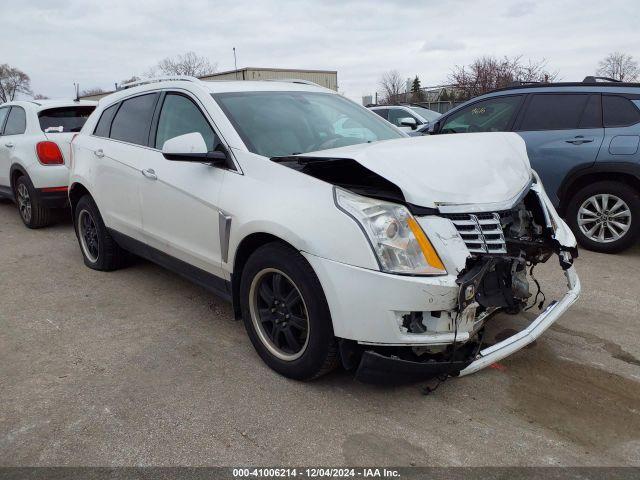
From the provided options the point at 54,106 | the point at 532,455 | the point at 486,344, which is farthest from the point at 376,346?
the point at 54,106

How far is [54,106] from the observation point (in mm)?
7055

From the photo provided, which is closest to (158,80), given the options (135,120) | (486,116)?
(135,120)

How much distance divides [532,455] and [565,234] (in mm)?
1477

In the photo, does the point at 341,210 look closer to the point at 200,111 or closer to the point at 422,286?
the point at 422,286

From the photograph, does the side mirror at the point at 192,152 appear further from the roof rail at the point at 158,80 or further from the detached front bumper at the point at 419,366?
the detached front bumper at the point at 419,366

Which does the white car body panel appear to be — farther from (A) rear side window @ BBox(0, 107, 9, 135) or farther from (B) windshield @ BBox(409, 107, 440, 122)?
(B) windshield @ BBox(409, 107, 440, 122)

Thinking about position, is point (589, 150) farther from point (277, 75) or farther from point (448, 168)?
point (277, 75)

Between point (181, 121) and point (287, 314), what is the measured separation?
6.01 ft

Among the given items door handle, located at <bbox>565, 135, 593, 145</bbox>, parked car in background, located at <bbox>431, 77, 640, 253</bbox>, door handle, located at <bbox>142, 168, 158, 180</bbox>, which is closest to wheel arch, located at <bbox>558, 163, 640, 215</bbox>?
parked car in background, located at <bbox>431, 77, 640, 253</bbox>

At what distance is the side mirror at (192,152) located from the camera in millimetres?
3150

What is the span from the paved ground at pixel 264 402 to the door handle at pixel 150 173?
43.5 inches

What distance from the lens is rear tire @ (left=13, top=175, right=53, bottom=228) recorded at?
22.2 ft

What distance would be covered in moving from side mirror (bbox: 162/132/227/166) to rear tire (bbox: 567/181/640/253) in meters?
4.18

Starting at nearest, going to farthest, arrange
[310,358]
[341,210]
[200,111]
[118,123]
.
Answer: [341,210], [310,358], [200,111], [118,123]
